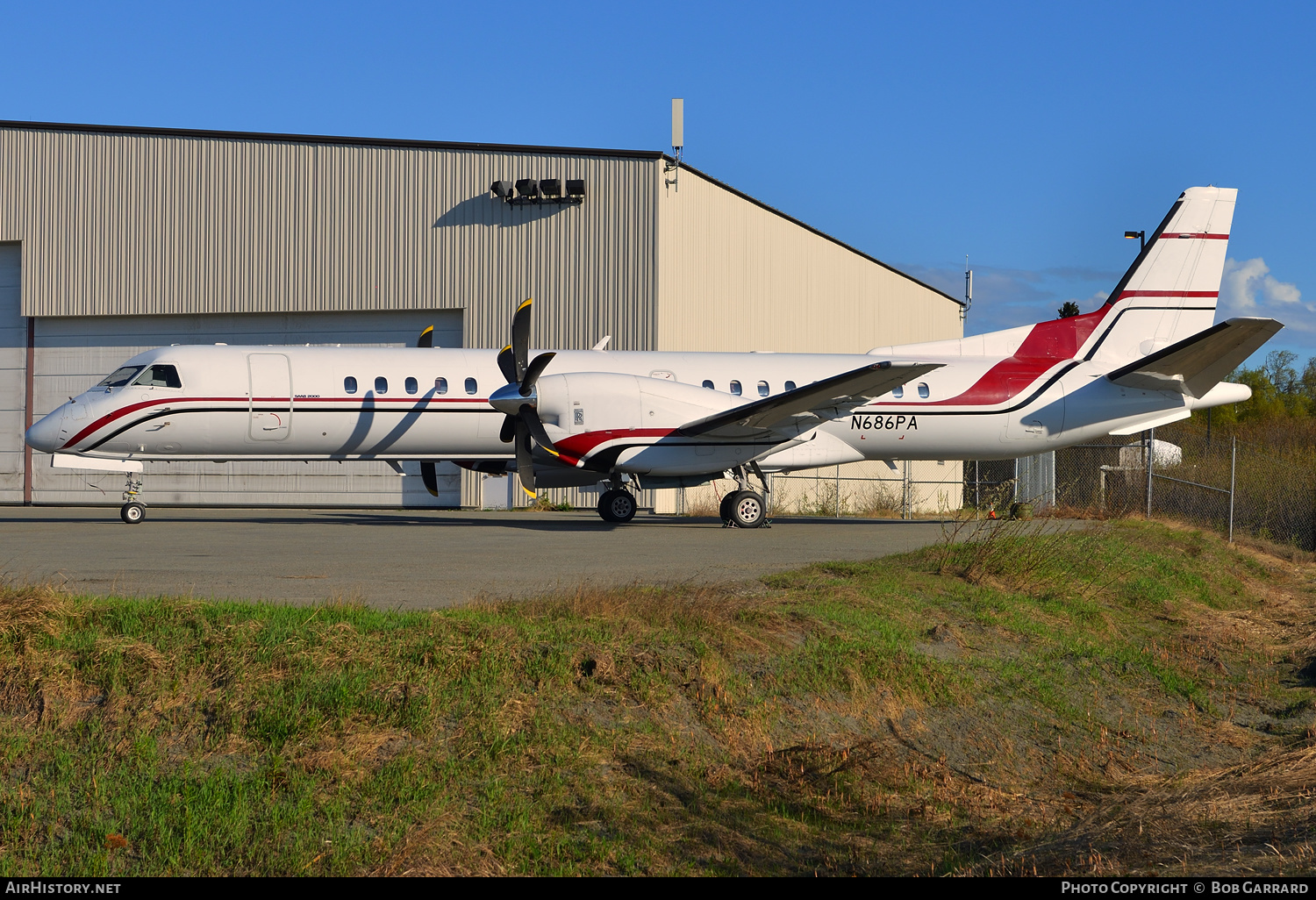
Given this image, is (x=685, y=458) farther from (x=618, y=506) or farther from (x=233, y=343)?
(x=233, y=343)

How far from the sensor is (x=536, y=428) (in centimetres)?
2009

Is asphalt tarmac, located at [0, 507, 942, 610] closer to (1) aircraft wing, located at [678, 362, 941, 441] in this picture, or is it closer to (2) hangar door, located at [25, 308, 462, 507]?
(1) aircraft wing, located at [678, 362, 941, 441]

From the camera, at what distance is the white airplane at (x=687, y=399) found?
66.7 ft

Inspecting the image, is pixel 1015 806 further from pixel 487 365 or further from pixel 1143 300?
pixel 1143 300

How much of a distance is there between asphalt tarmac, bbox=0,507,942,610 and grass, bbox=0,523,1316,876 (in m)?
1.87

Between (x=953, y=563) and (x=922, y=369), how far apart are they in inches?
237

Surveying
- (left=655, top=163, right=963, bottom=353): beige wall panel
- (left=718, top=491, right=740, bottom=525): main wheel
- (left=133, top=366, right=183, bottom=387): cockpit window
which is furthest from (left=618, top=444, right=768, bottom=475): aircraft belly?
(left=655, top=163, right=963, bottom=353): beige wall panel

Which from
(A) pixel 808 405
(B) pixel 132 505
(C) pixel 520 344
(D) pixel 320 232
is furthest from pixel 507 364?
(D) pixel 320 232

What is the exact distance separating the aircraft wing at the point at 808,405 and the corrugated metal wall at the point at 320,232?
452 inches

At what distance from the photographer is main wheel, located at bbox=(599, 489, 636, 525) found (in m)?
22.9

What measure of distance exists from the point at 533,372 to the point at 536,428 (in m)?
1.07

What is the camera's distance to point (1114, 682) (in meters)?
10.4

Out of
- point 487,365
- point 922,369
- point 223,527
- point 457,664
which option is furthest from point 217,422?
point 457,664
